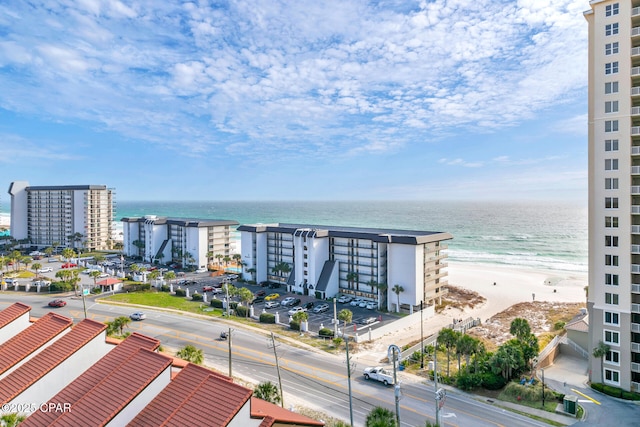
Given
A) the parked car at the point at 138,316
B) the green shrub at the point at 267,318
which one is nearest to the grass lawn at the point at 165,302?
the parked car at the point at 138,316

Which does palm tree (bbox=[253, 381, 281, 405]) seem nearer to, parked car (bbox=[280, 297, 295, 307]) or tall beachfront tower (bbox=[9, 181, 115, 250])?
parked car (bbox=[280, 297, 295, 307])

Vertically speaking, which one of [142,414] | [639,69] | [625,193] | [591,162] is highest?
[639,69]

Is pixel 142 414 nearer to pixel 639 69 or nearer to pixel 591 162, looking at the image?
pixel 591 162

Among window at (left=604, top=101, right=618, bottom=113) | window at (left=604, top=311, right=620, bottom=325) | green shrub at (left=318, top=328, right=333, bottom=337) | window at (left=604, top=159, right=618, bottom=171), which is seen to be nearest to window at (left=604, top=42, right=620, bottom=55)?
window at (left=604, top=101, right=618, bottom=113)

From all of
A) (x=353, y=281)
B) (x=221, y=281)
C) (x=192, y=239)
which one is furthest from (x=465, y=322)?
(x=192, y=239)

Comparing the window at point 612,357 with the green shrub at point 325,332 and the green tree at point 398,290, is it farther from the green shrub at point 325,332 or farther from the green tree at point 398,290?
the green shrub at point 325,332

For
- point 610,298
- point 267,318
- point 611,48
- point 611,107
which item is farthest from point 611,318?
point 267,318
